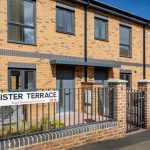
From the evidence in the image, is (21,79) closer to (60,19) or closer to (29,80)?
(29,80)

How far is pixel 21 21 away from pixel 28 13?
52 cm

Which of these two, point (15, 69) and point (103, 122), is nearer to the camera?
point (103, 122)

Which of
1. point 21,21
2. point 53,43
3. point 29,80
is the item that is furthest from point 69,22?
point 29,80

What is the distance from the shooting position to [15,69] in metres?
11.8

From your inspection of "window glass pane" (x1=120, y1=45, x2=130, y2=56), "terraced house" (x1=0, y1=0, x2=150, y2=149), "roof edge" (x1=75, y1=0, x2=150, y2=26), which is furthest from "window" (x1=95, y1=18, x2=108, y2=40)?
"window glass pane" (x1=120, y1=45, x2=130, y2=56)

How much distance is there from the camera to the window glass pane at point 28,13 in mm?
12359

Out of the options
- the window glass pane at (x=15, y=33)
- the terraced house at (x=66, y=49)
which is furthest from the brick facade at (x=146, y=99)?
the window glass pane at (x=15, y=33)

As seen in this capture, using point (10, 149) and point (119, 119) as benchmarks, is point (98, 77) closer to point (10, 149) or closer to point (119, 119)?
point (119, 119)

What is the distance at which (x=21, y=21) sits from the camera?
12.2m

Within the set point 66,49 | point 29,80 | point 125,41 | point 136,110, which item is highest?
point 125,41

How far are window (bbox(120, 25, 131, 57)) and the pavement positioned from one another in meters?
9.33

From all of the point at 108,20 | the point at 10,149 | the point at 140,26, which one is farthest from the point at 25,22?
the point at 140,26

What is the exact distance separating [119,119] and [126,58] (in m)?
9.52

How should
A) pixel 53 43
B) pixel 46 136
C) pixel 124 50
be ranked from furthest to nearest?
1. pixel 124 50
2. pixel 53 43
3. pixel 46 136
